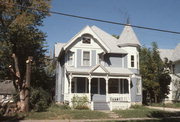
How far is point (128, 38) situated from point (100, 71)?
6.62 m

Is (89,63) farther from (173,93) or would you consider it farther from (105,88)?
(173,93)

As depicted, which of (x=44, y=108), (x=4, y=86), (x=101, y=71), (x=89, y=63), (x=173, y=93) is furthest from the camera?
(x=4, y=86)

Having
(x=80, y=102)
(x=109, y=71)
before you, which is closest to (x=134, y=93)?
(x=109, y=71)

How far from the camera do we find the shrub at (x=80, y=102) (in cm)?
2324

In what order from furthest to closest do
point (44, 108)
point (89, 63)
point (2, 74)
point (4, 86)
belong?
point (4, 86)
point (2, 74)
point (89, 63)
point (44, 108)

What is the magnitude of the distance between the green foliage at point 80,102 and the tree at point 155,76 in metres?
11.3

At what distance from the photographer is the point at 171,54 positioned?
41.3m

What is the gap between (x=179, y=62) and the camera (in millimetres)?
36375

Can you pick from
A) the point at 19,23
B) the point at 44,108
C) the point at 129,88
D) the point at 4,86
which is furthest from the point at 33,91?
the point at 4,86

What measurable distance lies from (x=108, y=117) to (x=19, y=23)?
1229cm

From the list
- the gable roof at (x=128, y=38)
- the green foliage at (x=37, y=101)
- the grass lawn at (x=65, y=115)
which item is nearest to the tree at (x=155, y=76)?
the gable roof at (x=128, y=38)

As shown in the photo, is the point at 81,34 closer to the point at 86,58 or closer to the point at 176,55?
the point at 86,58

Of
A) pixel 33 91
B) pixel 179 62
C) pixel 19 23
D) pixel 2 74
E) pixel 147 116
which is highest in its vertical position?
pixel 19 23

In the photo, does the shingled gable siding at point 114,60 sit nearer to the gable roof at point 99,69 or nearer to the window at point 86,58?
the window at point 86,58
